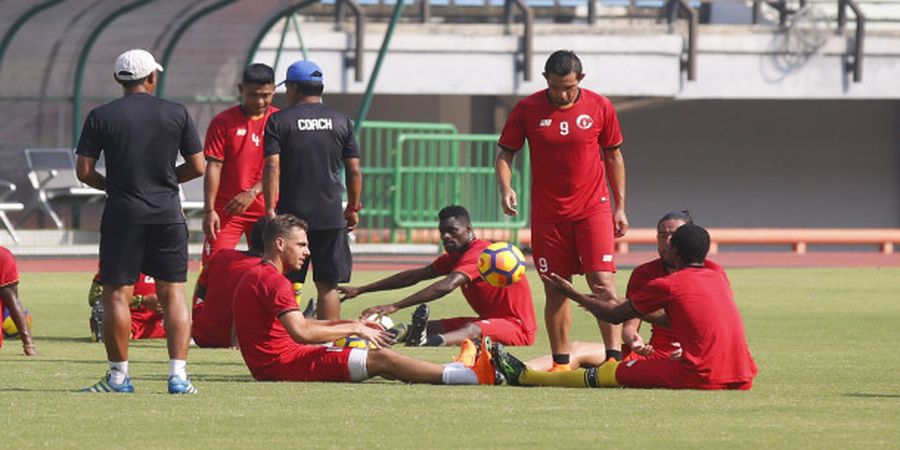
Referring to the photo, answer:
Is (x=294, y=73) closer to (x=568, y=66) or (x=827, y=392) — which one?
(x=568, y=66)

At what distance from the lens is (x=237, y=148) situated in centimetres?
1549

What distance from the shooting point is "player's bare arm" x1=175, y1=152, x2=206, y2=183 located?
11.4 meters

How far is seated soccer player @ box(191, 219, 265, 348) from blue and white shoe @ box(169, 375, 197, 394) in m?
A: 3.67

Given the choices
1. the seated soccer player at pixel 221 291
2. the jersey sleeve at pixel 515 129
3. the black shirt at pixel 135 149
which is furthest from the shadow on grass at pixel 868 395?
the seated soccer player at pixel 221 291

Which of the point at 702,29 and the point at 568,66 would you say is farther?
the point at 702,29

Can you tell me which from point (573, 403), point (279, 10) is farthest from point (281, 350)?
point (279, 10)

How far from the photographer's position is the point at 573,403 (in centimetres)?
1072

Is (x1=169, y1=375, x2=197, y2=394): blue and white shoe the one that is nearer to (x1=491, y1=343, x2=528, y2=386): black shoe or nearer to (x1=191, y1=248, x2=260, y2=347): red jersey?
(x1=491, y1=343, x2=528, y2=386): black shoe

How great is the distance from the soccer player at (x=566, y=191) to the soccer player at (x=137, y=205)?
2.47 m

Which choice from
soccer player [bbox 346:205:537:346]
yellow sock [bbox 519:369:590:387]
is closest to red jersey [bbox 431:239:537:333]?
soccer player [bbox 346:205:537:346]

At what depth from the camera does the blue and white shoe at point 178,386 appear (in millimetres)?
11102

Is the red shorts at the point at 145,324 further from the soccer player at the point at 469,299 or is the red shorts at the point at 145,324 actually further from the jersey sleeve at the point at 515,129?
the jersey sleeve at the point at 515,129

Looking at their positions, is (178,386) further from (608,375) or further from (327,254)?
(327,254)

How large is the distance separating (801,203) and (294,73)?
28.8 m
